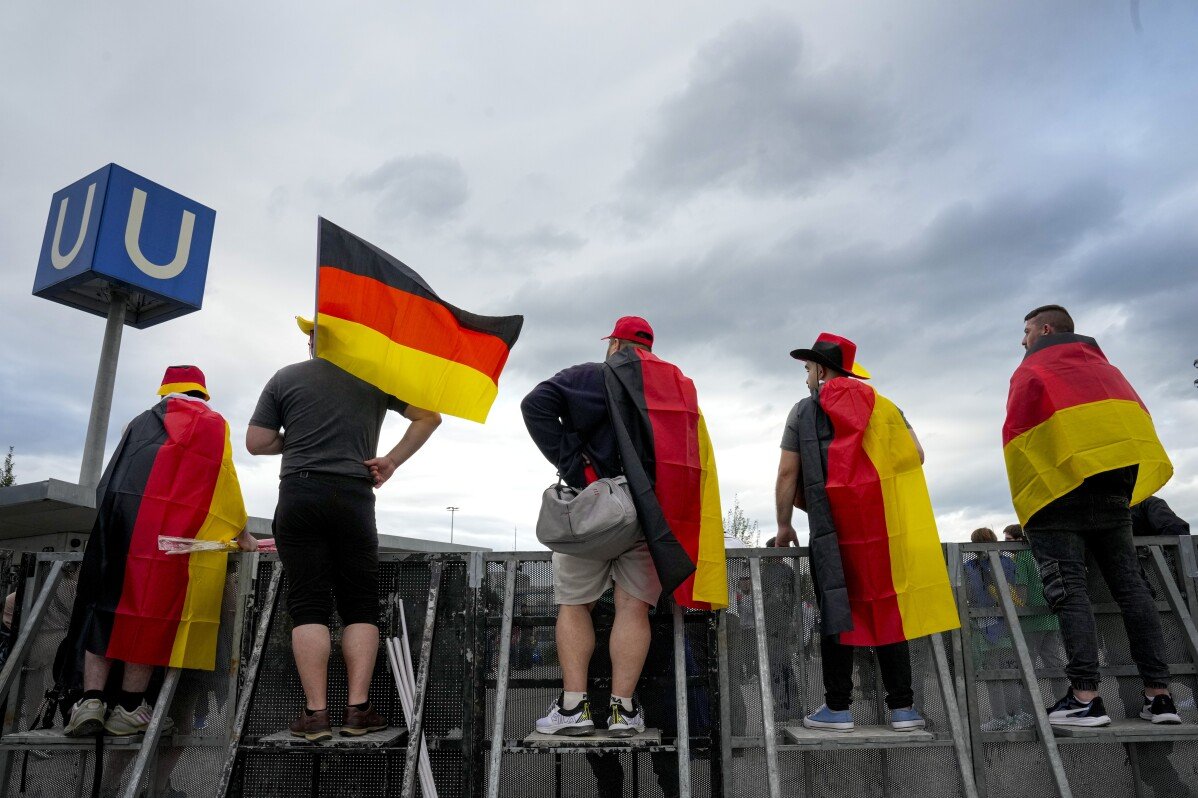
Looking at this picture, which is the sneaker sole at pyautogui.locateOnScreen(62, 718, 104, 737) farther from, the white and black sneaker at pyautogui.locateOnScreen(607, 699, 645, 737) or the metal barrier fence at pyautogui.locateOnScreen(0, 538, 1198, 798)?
the white and black sneaker at pyautogui.locateOnScreen(607, 699, 645, 737)

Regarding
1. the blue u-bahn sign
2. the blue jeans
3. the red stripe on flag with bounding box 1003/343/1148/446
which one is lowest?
the blue jeans

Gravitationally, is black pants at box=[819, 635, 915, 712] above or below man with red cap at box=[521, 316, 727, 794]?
below

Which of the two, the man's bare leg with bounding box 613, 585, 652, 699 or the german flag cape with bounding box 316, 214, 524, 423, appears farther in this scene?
the german flag cape with bounding box 316, 214, 524, 423

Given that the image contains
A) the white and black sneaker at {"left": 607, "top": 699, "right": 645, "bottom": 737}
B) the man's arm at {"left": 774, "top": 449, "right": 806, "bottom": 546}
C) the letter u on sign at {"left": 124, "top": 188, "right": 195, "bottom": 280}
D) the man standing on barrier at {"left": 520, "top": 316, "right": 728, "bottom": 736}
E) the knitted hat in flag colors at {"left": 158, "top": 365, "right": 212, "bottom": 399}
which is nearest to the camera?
the white and black sneaker at {"left": 607, "top": 699, "right": 645, "bottom": 737}

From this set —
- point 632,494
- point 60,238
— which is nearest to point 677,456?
point 632,494

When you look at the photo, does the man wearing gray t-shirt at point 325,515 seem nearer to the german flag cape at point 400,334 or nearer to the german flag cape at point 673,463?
the german flag cape at point 400,334

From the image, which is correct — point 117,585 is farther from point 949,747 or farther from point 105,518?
point 949,747

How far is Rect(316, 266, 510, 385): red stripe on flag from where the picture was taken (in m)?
3.97

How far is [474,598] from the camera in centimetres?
398

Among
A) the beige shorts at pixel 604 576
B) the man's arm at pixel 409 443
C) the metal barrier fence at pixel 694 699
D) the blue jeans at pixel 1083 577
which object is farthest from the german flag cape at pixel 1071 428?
the man's arm at pixel 409 443

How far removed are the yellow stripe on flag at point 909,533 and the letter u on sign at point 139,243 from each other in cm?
984

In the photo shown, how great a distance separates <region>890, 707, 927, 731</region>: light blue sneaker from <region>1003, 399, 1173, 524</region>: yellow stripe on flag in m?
1.26

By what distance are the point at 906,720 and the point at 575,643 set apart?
1624 mm

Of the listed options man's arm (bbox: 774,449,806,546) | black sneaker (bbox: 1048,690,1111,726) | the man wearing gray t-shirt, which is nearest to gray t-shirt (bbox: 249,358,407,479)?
the man wearing gray t-shirt
